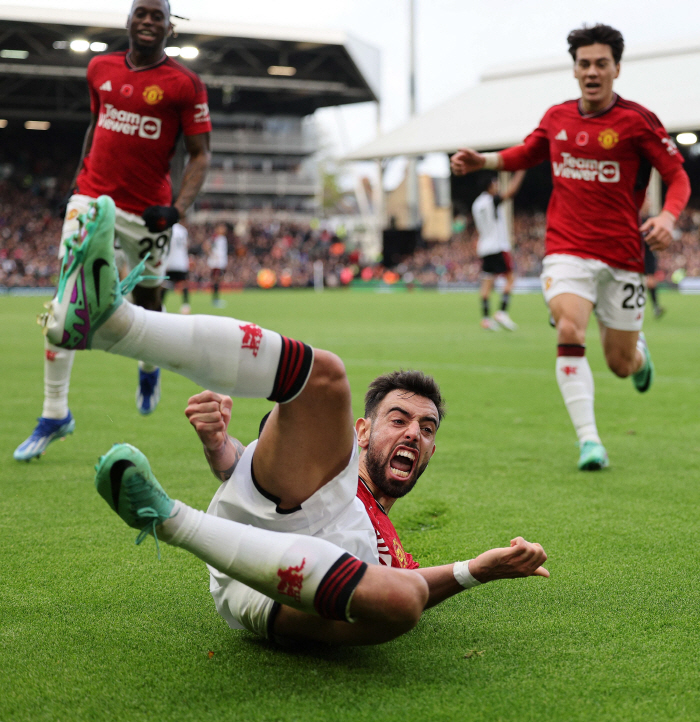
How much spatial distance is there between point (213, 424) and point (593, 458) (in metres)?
2.57

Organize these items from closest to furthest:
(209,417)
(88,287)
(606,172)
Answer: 1. (88,287)
2. (209,417)
3. (606,172)

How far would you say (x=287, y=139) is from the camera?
4997cm

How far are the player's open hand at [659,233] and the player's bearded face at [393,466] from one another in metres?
2.07

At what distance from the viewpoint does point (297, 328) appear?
44.6ft

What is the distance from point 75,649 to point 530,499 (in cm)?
215

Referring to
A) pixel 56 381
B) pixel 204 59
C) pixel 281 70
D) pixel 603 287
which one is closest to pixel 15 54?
pixel 204 59

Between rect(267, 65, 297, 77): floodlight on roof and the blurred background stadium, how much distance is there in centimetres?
7

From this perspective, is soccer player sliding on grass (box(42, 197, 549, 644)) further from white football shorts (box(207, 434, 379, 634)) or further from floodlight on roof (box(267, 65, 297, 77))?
floodlight on roof (box(267, 65, 297, 77))

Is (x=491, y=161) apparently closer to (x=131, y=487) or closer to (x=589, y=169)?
(x=589, y=169)

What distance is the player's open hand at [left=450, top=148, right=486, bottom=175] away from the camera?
4.57 m

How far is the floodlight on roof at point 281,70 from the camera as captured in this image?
37750mm

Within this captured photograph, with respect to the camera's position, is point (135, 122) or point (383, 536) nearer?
point (383, 536)

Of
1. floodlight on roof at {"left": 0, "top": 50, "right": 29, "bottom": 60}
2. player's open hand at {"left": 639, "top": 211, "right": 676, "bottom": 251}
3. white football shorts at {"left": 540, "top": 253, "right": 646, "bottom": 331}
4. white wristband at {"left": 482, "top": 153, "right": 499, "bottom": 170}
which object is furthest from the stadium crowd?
player's open hand at {"left": 639, "top": 211, "right": 676, "bottom": 251}

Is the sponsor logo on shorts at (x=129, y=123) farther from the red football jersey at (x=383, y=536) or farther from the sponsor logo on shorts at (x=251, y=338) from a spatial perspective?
the sponsor logo on shorts at (x=251, y=338)
